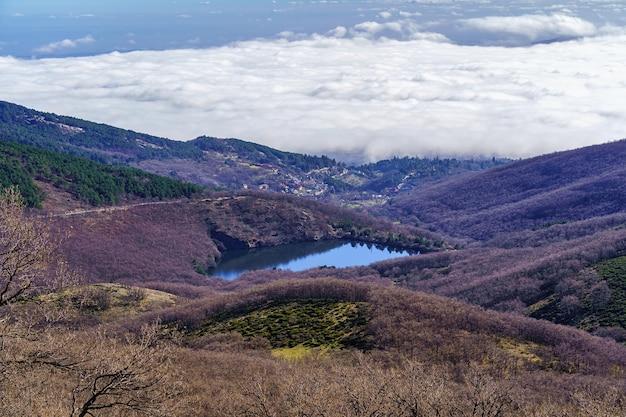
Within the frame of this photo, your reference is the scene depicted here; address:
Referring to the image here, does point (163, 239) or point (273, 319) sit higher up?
point (273, 319)

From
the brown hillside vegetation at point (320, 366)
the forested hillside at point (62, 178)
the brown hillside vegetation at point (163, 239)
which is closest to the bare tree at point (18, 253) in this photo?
the brown hillside vegetation at point (320, 366)

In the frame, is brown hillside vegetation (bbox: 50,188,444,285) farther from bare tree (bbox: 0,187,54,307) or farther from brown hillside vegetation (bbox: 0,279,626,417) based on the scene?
bare tree (bbox: 0,187,54,307)

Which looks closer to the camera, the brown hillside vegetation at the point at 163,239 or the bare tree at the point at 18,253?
the bare tree at the point at 18,253

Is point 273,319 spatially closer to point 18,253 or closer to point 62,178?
point 18,253

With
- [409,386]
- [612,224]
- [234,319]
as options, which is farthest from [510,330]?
[612,224]

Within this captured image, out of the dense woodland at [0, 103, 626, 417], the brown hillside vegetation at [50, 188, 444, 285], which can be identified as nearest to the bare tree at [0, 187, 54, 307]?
the dense woodland at [0, 103, 626, 417]

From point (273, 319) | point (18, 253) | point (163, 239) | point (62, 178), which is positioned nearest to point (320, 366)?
point (273, 319)

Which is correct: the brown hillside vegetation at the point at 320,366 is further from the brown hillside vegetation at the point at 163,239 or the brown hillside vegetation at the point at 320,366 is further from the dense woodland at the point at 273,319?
the brown hillside vegetation at the point at 163,239

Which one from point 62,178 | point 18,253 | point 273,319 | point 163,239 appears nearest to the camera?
point 18,253
